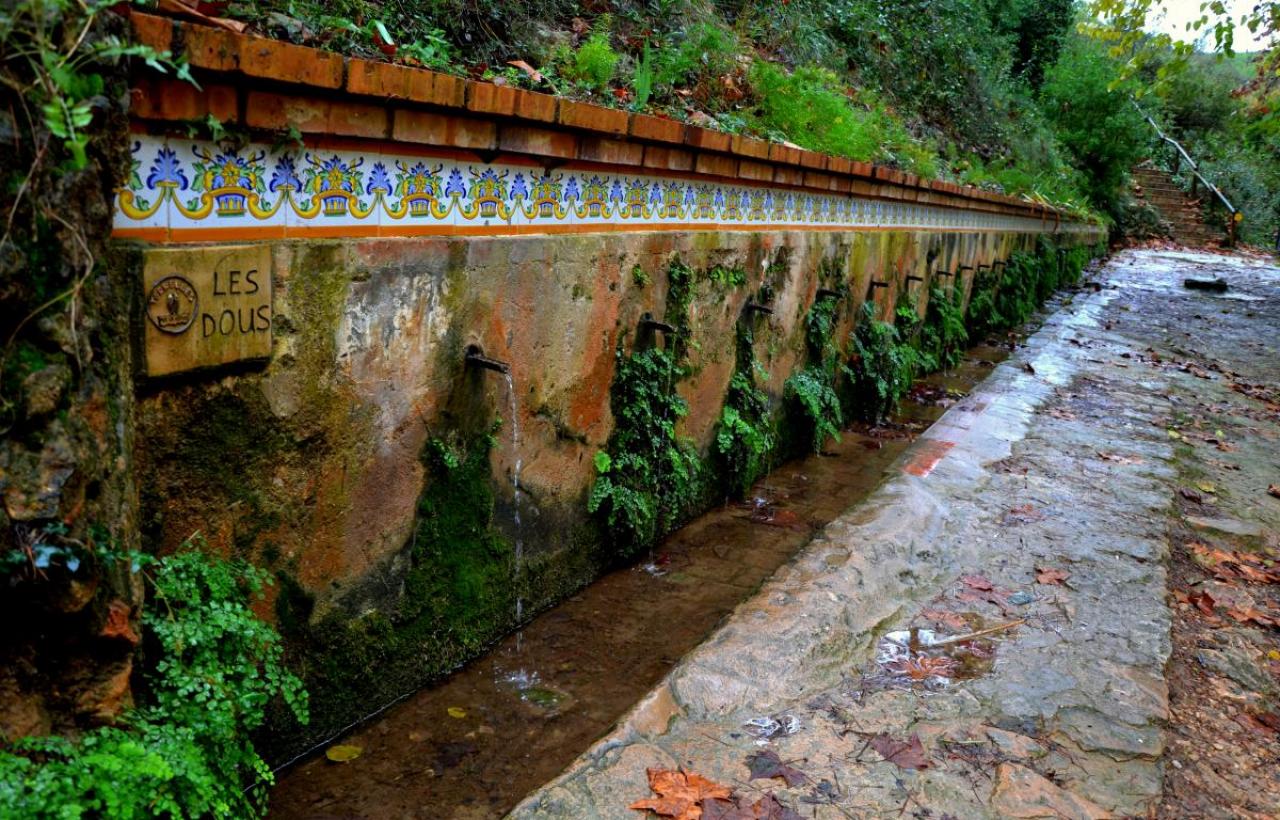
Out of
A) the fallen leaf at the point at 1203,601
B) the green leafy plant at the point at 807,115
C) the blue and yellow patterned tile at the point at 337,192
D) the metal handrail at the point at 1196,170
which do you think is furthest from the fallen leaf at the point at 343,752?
the metal handrail at the point at 1196,170

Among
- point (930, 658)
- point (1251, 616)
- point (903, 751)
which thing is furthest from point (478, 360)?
point (1251, 616)

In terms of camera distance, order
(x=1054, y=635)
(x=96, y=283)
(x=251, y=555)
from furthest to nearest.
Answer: (x=1054, y=635), (x=251, y=555), (x=96, y=283)

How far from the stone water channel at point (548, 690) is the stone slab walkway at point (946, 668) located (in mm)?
437

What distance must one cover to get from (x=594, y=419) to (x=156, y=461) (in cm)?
211

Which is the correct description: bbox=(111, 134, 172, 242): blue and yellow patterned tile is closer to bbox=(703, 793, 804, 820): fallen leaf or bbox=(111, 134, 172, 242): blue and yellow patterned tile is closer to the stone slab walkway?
the stone slab walkway

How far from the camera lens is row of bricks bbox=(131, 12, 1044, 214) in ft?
7.03

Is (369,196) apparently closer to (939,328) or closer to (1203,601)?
(1203,601)

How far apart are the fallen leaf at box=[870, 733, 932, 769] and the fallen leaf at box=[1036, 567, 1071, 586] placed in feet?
5.31

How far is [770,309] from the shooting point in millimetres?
5703

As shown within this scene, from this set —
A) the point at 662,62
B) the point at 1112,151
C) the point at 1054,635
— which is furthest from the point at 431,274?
the point at 1112,151

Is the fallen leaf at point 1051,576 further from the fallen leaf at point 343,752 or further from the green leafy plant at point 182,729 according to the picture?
the green leafy plant at point 182,729

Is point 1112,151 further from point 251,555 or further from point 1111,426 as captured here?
point 251,555

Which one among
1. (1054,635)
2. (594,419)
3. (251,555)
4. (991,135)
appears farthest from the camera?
(991,135)

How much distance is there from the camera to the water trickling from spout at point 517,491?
361 cm
